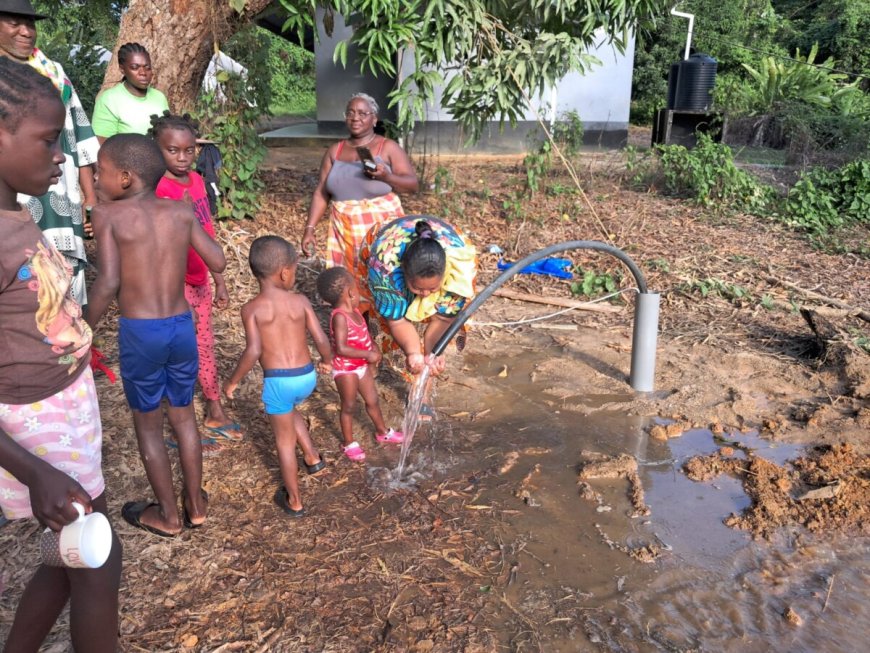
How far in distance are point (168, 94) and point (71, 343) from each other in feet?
15.7

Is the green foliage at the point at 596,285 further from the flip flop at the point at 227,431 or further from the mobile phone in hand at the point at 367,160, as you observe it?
A: the flip flop at the point at 227,431

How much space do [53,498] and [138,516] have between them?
1.43 m

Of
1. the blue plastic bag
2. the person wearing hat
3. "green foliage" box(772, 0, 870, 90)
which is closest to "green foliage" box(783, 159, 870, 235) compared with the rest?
the blue plastic bag

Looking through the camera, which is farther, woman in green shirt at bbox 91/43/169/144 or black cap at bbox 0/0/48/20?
woman in green shirt at bbox 91/43/169/144

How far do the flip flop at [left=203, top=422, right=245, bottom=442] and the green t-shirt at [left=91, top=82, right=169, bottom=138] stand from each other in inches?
67.8

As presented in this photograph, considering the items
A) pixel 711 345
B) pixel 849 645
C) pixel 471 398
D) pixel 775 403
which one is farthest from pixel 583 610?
pixel 711 345

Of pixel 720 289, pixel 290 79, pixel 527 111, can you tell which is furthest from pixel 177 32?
pixel 290 79

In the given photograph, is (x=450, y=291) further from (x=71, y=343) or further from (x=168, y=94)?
(x=168, y=94)

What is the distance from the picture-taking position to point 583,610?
2584mm

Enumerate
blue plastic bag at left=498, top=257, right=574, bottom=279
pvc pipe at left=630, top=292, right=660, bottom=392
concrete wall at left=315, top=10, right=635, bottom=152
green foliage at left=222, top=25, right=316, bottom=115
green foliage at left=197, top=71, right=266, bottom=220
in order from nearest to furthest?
1. pvc pipe at left=630, top=292, right=660, bottom=392
2. green foliage at left=197, top=71, right=266, bottom=220
3. blue plastic bag at left=498, top=257, right=574, bottom=279
4. concrete wall at left=315, top=10, right=635, bottom=152
5. green foliage at left=222, top=25, right=316, bottom=115

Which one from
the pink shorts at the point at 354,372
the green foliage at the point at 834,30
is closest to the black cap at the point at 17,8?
the pink shorts at the point at 354,372

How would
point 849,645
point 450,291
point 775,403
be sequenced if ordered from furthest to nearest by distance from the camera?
point 775,403 < point 450,291 < point 849,645

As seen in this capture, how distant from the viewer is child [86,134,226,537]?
8.23ft

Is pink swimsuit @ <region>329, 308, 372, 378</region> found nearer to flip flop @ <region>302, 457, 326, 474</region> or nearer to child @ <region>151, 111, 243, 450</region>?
flip flop @ <region>302, 457, 326, 474</region>
